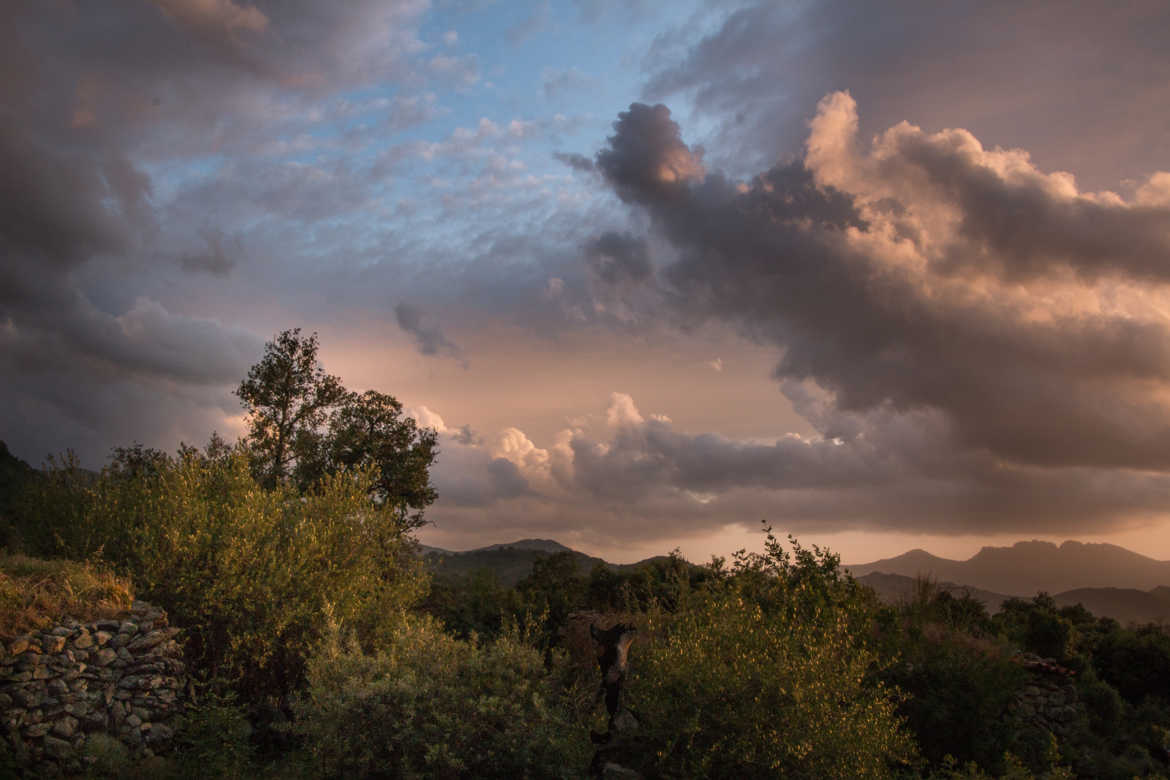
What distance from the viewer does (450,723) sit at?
9281 mm

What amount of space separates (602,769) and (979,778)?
471cm

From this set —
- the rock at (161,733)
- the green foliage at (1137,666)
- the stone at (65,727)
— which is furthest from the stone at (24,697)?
the green foliage at (1137,666)

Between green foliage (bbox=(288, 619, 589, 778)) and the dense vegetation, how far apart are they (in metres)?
0.03

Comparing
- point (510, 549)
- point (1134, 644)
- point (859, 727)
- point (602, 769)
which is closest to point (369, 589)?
point (602, 769)

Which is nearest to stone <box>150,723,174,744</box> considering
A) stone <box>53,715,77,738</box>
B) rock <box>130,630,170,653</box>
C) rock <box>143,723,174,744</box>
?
rock <box>143,723,174,744</box>

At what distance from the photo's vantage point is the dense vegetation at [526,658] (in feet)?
29.1

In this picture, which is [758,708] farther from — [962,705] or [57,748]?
[57,748]

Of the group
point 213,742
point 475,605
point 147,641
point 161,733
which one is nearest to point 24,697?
point 147,641

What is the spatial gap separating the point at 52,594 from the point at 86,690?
2.23 m

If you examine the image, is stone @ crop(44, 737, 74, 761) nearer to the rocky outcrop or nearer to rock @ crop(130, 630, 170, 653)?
rock @ crop(130, 630, 170, 653)

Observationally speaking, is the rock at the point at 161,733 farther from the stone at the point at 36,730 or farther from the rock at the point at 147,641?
the stone at the point at 36,730

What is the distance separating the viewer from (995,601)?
88.5 feet

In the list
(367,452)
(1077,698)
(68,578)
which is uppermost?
(367,452)

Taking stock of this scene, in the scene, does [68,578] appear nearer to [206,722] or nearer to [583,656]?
[206,722]
